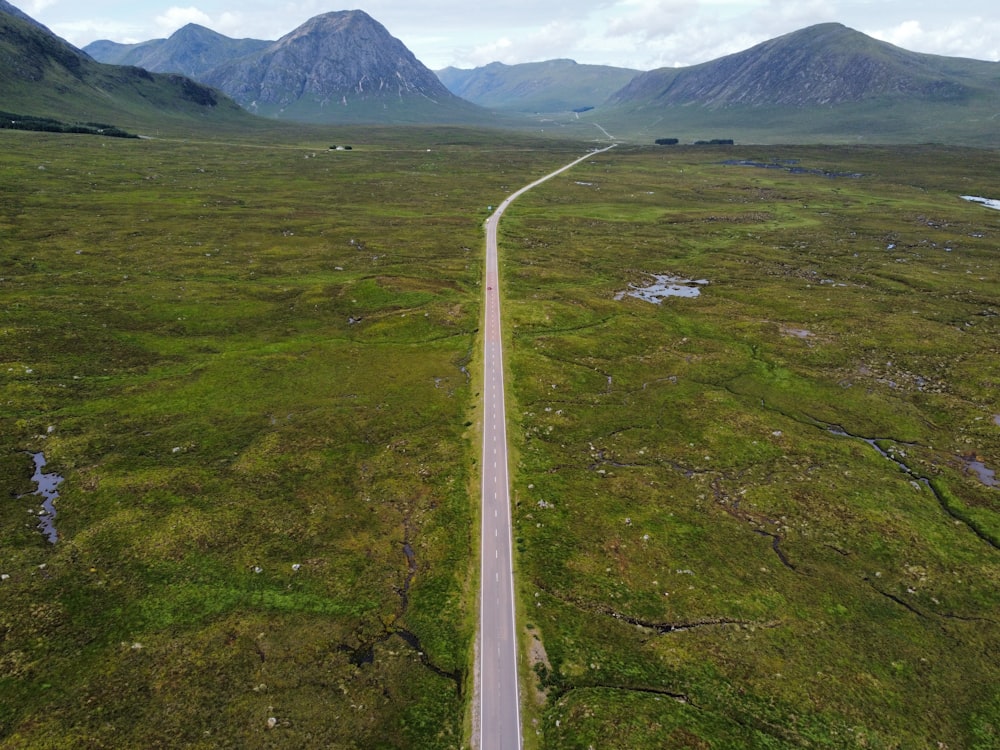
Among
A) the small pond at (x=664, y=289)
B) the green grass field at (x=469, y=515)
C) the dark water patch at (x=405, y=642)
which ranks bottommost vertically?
the dark water patch at (x=405, y=642)

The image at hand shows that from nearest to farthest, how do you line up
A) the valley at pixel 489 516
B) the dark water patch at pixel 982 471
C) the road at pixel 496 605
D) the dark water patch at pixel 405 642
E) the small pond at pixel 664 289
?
1. the road at pixel 496 605
2. the valley at pixel 489 516
3. the dark water patch at pixel 405 642
4. the dark water patch at pixel 982 471
5. the small pond at pixel 664 289

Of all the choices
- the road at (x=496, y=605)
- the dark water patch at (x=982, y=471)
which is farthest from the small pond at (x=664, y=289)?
the dark water patch at (x=982, y=471)

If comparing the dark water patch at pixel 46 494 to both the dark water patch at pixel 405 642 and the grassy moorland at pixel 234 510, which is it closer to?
the grassy moorland at pixel 234 510

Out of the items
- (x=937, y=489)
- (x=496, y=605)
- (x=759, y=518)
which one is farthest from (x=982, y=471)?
(x=496, y=605)

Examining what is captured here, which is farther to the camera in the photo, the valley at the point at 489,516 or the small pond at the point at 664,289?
the small pond at the point at 664,289

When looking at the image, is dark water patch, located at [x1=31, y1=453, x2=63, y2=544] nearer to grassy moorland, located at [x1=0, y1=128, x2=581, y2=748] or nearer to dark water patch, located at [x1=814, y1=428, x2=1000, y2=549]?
grassy moorland, located at [x1=0, y1=128, x2=581, y2=748]

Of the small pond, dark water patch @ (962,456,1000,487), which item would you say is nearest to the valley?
dark water patch @ (962,456,1000,487)
